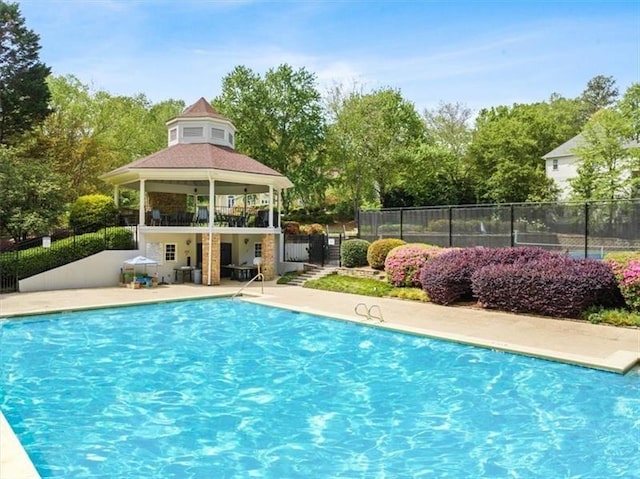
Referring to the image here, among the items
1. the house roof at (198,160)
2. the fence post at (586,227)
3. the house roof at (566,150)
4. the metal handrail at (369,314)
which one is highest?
the house roof at (566,150)

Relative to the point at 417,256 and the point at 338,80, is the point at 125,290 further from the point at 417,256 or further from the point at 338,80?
the point at 338,80

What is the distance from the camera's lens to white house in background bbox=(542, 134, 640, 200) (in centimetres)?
4078

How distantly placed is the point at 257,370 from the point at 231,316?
5.83 meters

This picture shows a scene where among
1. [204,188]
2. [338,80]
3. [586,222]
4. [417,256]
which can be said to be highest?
[338,80]

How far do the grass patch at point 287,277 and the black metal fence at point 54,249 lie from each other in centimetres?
705

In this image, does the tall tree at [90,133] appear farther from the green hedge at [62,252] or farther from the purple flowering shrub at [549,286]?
the purple flowering shrub at [549,286]

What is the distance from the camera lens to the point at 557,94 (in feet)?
243

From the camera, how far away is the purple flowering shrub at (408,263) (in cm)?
1877

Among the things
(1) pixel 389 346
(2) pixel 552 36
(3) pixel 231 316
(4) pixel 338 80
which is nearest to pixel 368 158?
(4) pixel 338 80

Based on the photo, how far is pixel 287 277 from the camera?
2348 cm

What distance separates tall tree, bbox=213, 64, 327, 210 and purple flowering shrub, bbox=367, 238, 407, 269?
16504 mm

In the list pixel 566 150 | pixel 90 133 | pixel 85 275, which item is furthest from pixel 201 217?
pixel 566 150

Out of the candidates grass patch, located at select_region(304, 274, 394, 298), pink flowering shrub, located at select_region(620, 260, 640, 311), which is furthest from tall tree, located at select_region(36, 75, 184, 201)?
pink flowering shrub, located at select_region(620, 260, 640, 311)

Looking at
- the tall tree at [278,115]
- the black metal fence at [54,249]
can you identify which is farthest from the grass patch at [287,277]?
the tall tree at [278,115]
